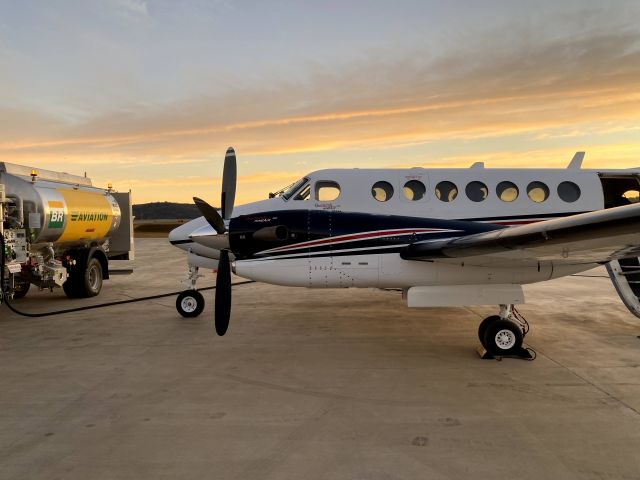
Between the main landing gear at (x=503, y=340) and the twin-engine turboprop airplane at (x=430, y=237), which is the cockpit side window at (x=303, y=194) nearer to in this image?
the twin-engine turboprop airplane at (x=430, y=237)

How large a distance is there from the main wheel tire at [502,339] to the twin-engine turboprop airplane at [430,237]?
15 millimetres

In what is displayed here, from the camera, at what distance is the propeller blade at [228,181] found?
8.31 metres

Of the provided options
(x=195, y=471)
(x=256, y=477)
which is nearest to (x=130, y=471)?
(x=195, y=471)

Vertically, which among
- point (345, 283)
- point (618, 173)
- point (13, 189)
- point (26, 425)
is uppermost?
point (618, 173)

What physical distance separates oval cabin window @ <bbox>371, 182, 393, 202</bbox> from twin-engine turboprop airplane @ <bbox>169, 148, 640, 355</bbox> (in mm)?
20

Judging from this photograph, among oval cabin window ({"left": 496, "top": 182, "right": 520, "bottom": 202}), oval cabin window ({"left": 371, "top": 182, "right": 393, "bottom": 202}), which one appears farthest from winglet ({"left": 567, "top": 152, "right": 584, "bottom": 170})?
oval cabin window ({"left": 371, "top": 182, "right": 393, "bottom": 202})

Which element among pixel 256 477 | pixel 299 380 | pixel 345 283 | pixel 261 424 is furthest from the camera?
pixel 345 283

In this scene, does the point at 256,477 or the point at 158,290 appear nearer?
the point at 256,477

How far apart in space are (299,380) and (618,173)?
854 centimetres

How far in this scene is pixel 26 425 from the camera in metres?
4.79

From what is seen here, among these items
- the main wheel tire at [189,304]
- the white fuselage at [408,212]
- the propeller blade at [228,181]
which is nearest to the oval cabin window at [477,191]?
the white fuselage at [408,212]

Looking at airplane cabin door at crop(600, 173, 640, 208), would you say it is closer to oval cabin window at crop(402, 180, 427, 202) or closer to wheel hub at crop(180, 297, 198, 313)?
oval cabin window at crop(402, 180, 427, 202)

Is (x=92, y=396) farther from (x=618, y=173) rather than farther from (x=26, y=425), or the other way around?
(x=618, y=173)

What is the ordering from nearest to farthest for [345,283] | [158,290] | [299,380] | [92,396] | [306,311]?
1. [92,396]
2. [299,380]
3. [345,283]
4. [306,311]
5. [158,290]
